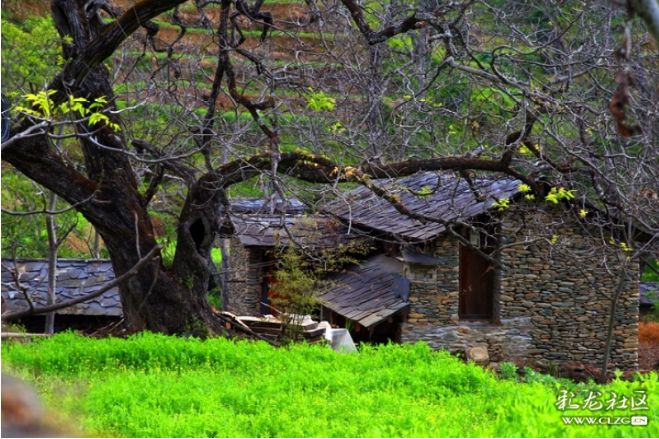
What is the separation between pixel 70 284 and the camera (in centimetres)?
1598

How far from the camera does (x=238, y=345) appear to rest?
8.30 metres

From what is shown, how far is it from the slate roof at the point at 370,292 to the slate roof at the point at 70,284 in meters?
4.31

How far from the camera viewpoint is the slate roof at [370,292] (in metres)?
16.1

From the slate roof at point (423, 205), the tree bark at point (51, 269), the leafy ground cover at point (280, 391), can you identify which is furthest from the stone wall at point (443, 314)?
the leafy ground cover at point (280, 391)

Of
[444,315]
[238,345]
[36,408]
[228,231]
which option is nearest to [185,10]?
[444,315]

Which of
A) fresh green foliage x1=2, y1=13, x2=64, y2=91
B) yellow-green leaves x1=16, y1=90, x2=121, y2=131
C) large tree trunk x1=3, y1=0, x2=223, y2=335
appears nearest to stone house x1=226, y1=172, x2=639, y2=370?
fresh green foliage x1=2, y1=13, x2=64, y2=91

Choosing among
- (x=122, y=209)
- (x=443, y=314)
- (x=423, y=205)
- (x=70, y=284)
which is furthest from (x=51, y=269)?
(x=443, y=314)

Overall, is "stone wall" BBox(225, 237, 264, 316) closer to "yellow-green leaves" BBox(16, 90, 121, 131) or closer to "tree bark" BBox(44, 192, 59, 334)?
"tree bark" BBox(44, 192, 59, 334)

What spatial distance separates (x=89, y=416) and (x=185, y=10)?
3177 centimetres

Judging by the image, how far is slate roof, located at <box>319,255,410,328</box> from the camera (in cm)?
1612

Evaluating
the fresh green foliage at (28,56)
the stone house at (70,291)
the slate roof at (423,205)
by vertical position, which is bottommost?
the stone house at (70,291)

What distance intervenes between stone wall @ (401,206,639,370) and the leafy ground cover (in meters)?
7.86

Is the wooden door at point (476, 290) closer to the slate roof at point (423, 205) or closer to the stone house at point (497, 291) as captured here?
the stone house at point (497, 291)

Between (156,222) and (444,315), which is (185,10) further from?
(444,315)
